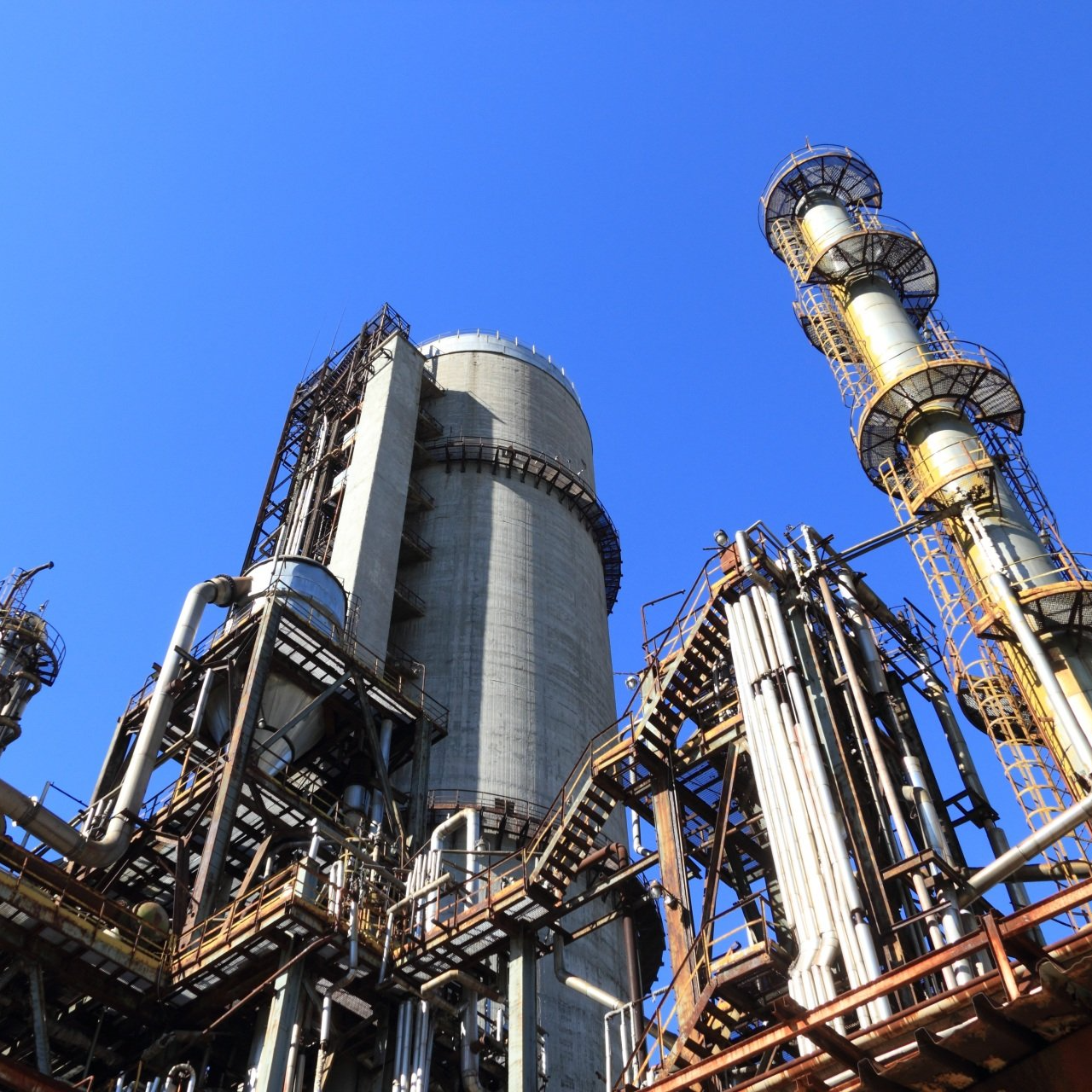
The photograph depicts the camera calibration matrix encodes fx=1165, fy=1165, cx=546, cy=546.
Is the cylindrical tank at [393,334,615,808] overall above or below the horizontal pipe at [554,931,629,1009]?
above

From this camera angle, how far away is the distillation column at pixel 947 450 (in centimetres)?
2595

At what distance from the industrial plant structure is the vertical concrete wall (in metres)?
0.17

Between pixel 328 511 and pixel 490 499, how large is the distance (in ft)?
19.3

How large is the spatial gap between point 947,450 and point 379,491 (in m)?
17.8

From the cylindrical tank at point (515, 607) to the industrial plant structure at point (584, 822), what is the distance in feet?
0.52

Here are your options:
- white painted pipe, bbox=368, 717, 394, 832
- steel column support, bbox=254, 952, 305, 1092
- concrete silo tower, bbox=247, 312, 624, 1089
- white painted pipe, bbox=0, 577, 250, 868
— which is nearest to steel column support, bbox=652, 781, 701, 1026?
steel column support, bbox=254, 952, 305, 1092

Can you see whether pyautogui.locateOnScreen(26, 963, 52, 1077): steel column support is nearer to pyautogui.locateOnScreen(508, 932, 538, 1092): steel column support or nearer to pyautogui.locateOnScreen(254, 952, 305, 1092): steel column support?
pyautogui.locateOnScreen(254, 952, 305, 1092): steel column support

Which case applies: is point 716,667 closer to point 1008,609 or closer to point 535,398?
point 1008,609

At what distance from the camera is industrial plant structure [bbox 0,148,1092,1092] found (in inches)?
645

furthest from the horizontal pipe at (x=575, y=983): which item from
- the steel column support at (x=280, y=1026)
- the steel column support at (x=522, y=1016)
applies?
the steel column support at (x=280, y=1026)

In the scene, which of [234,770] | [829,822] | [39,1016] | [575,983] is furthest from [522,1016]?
[234,770]

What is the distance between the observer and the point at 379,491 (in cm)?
3834

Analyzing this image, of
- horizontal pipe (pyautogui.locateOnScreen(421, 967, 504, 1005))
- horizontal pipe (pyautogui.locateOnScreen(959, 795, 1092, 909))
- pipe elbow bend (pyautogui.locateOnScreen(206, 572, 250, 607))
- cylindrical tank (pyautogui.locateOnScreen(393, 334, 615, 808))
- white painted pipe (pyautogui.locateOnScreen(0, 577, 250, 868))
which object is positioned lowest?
horizontal pipe (pyautogui.locateOnScreen(959, 795, 1092, 909))

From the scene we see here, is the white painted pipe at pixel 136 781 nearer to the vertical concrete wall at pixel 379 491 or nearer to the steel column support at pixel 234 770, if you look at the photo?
the steel column support at pixel 234 770
